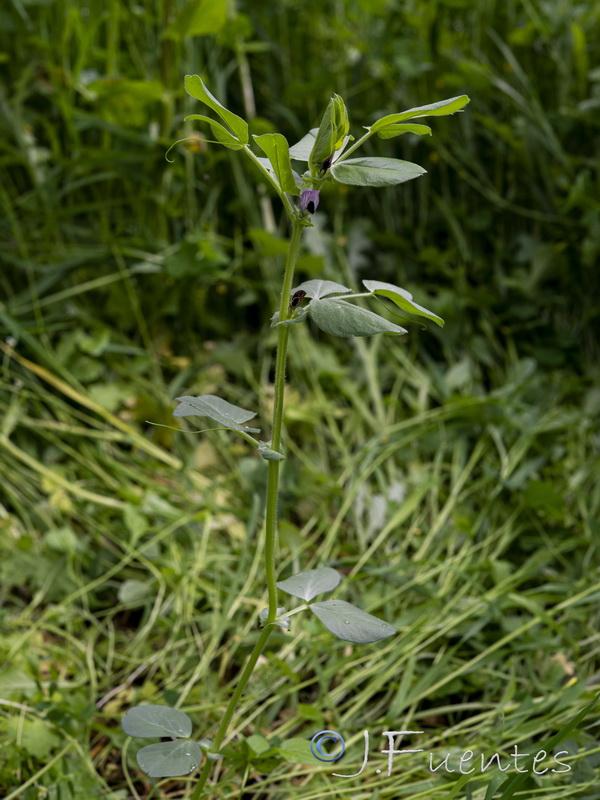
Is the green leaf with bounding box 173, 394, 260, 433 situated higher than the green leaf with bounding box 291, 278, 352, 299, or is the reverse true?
the green leaf with bounding box 291, 278, 352, 299

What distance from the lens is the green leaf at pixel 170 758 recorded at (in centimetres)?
57

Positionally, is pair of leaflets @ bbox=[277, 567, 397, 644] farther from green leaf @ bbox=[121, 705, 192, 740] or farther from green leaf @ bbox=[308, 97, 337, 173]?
green leaf @ bbox=[308, 97, 337, 173]

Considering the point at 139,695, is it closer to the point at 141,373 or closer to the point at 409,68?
the point at 141,373

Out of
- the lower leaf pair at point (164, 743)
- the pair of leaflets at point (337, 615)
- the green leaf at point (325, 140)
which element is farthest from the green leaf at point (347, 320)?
the lower leaf pair at point (164, 743)

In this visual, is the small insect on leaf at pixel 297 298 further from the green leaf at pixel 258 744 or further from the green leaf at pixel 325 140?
the green leaf at pixel 258 744

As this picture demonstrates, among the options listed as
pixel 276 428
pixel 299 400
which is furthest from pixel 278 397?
pixel 299 400

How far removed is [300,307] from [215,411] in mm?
105

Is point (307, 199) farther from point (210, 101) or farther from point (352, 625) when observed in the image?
point (352, 625)

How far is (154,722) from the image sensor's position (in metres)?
0.61

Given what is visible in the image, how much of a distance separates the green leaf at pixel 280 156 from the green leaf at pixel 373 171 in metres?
0.03

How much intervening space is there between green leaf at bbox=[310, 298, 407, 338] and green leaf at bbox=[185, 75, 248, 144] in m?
0.13

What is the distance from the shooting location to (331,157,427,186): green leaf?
523 mm

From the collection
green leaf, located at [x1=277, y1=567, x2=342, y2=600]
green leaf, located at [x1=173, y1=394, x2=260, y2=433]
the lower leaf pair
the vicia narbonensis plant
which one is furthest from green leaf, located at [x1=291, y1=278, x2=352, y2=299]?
the lower leaf pair

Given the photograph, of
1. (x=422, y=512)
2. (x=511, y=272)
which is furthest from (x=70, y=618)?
(x=511, y=272)
